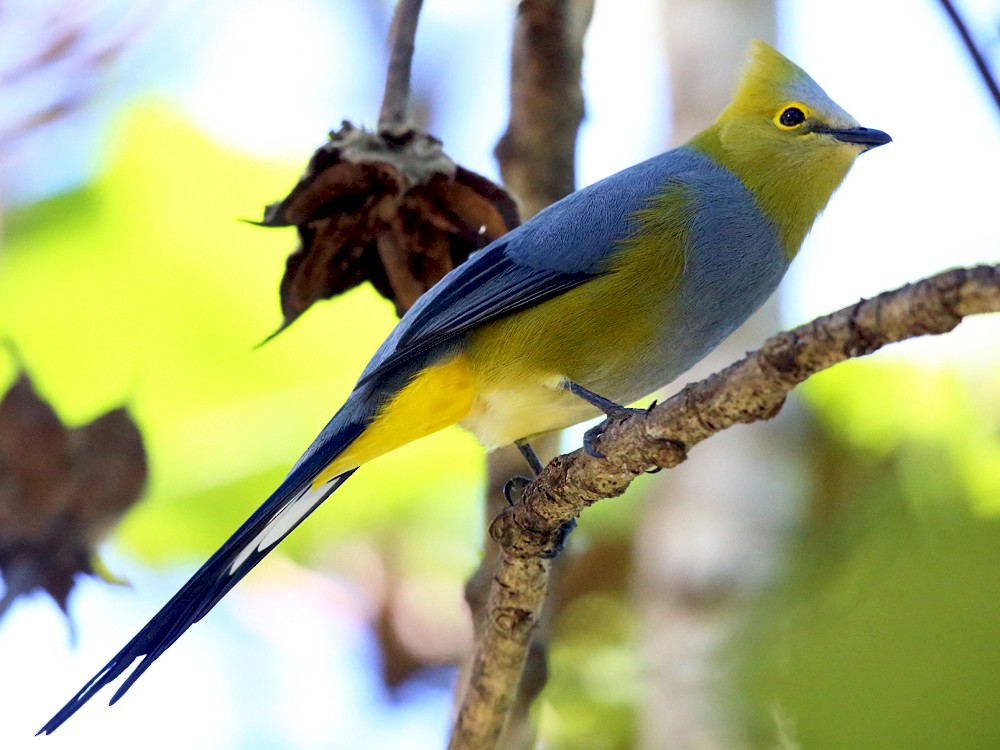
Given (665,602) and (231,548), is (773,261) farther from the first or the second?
(231,548)

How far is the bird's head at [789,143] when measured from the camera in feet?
11.8

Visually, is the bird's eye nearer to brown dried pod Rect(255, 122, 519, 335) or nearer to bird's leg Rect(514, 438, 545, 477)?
brown dried pod Rect(255, 122, 519, 335)

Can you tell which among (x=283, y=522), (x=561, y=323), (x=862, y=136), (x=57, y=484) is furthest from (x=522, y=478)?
(x=862, y=136)

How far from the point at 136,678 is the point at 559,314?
1444 millimetres

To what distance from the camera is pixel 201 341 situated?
16.0ft

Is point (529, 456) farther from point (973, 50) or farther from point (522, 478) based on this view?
point (973, 50)

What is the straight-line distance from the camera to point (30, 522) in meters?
3.39

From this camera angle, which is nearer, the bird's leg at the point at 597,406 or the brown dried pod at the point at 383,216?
the bird's leg at the point at 597,406

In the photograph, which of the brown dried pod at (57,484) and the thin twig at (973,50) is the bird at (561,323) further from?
the thin twig at (973,50)

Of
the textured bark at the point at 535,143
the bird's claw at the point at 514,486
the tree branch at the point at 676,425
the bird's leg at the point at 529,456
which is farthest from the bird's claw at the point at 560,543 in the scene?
the bird's leg at the point at 529,456

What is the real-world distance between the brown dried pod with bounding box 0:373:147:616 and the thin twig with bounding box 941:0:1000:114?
7.87ft

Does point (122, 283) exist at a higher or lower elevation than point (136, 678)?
higher

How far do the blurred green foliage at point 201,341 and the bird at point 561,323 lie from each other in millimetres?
1527

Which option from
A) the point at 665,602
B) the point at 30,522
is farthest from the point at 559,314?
→ the point at 30,522
